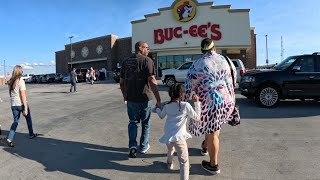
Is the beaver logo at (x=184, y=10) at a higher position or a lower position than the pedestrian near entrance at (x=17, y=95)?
higher

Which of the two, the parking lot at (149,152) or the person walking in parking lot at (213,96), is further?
the parking lot at (149,152)

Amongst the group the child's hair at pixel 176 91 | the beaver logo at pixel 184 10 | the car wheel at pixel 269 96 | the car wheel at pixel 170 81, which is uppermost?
the beaver logo at pixel 184 10

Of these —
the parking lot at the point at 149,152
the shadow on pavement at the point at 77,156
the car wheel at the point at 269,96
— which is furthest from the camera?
the car wheel at the point at 269,96

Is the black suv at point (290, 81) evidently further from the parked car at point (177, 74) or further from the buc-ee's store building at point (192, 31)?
the buc-ee's store building at point (192, 31)

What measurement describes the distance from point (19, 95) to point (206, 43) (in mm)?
4279

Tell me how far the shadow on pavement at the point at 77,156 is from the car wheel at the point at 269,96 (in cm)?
648

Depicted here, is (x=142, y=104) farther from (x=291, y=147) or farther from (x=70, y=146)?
(x=291, y=147)

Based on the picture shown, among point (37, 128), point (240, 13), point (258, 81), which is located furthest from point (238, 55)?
point (37, 128)

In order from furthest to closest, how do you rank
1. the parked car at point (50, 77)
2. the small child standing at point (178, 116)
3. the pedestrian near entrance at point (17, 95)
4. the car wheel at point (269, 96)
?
the parked car at point (50, 77) < the car wheel at point (269, 96) < the pedestrian near entrance at point (17, 95) < the small child standing at point (178, 116)

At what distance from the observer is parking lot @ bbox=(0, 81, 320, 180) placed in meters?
5.48

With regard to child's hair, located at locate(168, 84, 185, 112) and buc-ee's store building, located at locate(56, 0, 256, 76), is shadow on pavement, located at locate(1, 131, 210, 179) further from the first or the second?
buc-ee's store building, located at locate(56, 0, 256, 76)

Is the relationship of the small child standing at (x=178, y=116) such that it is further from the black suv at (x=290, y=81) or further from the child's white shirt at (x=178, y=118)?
the black suv at (x=290, y=81)

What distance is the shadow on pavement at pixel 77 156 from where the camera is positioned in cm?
573

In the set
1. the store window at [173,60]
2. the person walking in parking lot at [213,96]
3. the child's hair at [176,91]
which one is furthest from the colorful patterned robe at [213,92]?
the store window at [173,60]
